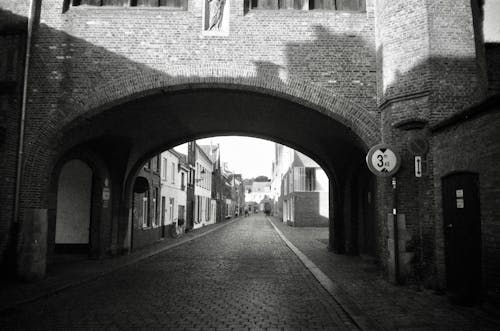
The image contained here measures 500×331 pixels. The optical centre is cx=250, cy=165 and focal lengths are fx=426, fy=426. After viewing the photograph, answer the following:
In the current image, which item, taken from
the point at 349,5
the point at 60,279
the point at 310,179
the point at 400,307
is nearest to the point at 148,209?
the point at 60,279

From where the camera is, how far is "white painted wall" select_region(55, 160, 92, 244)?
51.3 feet

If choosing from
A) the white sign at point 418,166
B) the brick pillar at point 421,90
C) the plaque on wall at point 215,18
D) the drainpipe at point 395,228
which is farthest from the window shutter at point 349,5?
the drainpipe at point 395,228

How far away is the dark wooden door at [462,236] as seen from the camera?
7.17m

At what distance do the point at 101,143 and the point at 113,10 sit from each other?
4.93m

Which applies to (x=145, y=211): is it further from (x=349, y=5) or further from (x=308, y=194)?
(x=308, y=194)

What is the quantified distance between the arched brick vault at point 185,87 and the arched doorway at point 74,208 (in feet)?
17.8

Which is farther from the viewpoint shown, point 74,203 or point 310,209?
point 310,209

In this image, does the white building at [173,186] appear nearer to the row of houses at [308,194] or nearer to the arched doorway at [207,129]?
the arched doorway at [207,129]

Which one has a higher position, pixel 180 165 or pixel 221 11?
pixel 221 11

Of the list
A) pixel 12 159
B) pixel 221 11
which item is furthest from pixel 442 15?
pixel 12 159

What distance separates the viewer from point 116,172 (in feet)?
50.8

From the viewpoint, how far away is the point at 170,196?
971 inches

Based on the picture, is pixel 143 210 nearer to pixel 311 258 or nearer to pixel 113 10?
pixel 311 258

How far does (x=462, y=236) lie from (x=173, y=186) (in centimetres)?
1977
